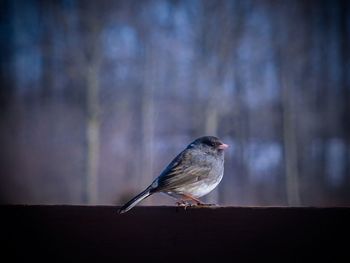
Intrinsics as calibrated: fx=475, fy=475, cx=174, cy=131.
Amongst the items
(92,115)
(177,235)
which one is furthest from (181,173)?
(92,115)

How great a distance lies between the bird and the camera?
3.39 m

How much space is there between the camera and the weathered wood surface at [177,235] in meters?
1.56

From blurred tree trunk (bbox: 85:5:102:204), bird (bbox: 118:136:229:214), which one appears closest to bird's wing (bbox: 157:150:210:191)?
bird (bbox: 118:136:229:214)

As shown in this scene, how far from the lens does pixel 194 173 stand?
3660mm

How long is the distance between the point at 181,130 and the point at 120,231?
9338 millimetres

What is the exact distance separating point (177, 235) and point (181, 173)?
6.29 ft

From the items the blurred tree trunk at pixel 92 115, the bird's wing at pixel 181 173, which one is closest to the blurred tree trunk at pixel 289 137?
the blurred tree trunk at pixel 92 115

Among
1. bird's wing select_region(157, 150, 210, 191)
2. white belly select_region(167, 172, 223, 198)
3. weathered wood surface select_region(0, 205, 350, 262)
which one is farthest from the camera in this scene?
white belly select_region(167, 172, 223, 198)

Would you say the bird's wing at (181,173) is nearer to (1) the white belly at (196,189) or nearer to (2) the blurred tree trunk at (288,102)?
(1) the white belly at (196,189)

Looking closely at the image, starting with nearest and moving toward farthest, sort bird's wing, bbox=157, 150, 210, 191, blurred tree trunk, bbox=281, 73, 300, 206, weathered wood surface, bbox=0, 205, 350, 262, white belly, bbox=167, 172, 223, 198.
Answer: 1. weathered wood surface, bbox=0, 205, 350, 262
2. bird's wing, bbox=157, 150, 210, 191
3. white belly, bbox=167, 172, 223, 198
4. blurred tree trunk, bbox=281, 73, 300, 206

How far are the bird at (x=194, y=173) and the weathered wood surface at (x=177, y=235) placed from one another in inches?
57.0

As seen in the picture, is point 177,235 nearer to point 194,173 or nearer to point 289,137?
point 194,173

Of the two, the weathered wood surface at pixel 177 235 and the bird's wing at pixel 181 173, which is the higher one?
the bird's wing at pixel 181 173

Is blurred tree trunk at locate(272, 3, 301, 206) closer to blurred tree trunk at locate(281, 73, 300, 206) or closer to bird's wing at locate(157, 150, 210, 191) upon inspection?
blurred tree trunk at locate(281, 73, 300, 206)
